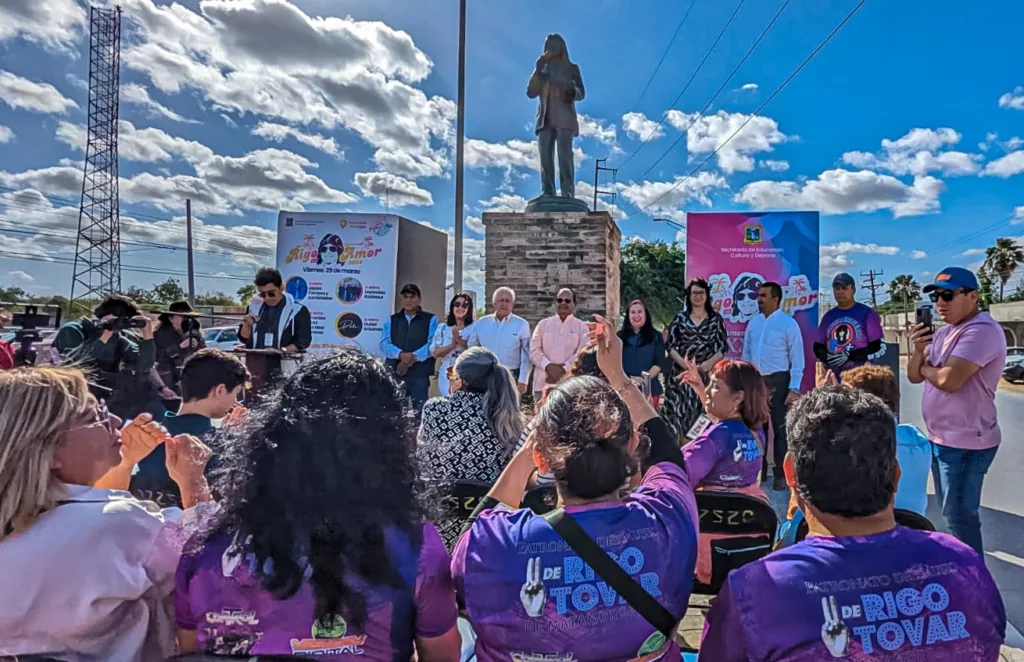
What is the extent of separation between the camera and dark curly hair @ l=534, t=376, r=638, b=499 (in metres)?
1.29

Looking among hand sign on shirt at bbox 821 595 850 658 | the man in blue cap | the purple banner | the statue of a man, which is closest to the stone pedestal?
the statue of a man

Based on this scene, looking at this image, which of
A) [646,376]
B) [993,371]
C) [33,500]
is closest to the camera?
[33,500]

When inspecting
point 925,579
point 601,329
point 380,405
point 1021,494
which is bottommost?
point 1021,494

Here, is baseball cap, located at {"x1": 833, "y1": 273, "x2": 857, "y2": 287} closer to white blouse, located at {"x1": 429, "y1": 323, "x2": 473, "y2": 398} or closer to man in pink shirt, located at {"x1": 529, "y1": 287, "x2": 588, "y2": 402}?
man in pink shirt, located at {"x1": 529, "y1": 287, "x2": 588, "y2": 402}

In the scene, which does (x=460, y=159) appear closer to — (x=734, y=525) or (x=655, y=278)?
(x=734, y=525)

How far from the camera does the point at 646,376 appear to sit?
4.45 m

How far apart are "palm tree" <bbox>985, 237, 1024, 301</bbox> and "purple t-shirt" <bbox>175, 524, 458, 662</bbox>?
58472mm

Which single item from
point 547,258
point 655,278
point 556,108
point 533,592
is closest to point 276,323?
point 547,258

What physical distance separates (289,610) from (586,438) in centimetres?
69

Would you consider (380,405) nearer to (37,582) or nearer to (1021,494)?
(37,582)

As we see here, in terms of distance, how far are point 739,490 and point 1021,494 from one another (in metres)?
4.24

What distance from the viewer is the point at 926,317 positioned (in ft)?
9.77

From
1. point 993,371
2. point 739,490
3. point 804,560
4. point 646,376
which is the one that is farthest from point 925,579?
point 646,376

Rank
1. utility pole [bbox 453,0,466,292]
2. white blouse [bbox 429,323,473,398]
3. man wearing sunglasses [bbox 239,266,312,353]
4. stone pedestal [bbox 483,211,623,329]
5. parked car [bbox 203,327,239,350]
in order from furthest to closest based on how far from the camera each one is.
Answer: parked car [bbox 203,327,239,350]
utility pole [bbox 453,0,466,292]
stone pedestal [bbox 483,211,623,329]
white blouse [bbox 429,323,473,398]
man wearing sunglasses [bbox 239,266,312,353]
